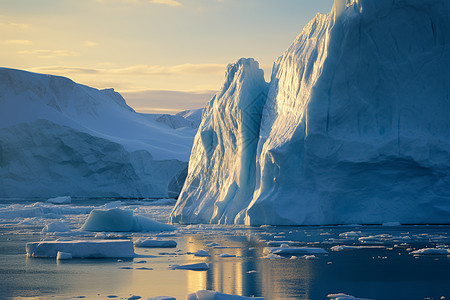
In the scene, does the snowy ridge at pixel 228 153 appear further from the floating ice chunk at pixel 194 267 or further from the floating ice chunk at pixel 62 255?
the floating ice chunk at pixel 194 267

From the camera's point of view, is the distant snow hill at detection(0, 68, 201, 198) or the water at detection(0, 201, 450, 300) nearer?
the water at detection(0, 201, 450, 300)

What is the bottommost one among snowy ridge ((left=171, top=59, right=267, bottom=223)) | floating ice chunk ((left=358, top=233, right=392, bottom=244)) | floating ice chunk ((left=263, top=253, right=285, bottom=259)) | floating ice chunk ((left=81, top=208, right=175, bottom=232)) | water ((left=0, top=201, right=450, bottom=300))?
water ((left=0, top=201, right=450, bottom=300))

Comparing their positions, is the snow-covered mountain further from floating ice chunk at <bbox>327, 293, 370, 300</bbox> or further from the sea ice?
floating ice chunk at <bbox>327, 293, 370, 300</bbox>

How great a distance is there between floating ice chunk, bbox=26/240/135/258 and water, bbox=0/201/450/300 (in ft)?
0.76

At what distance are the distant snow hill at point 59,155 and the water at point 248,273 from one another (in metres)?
26.9

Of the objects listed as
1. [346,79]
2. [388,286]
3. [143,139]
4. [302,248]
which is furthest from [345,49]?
[143,139]

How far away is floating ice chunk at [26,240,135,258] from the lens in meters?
10.2

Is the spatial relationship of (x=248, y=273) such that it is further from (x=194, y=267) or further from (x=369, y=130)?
(x=369, y=130)

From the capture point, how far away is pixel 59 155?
4281cm

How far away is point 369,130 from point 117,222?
6.51 meters

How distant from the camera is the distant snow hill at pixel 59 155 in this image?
42031mm

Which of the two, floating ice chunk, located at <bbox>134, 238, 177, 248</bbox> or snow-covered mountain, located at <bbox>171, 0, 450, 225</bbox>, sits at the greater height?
snow-covered mountain, located at <bbox>171, 0, 450, 225</bbox>

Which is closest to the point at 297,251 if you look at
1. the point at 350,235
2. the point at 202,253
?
the point at 202,253

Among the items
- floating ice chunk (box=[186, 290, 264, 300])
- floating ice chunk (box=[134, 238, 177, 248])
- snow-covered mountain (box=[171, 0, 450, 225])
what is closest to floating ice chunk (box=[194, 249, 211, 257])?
floating ice chunk (box=[134, 238, 177, 248])
